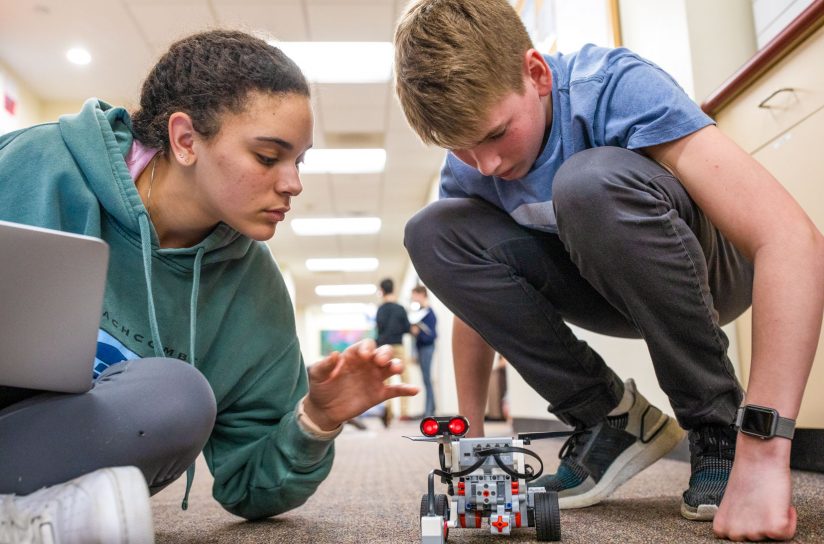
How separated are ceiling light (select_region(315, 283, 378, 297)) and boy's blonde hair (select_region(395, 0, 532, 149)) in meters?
10.1

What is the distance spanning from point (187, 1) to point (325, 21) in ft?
2.20

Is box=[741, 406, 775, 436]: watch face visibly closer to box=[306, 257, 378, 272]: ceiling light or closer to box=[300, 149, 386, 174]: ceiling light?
box=[300, 149, 386, 174]: ceiling light

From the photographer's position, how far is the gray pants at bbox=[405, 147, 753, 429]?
2.74 ft

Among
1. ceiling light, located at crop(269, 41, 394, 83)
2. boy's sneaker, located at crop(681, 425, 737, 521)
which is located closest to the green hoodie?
boy's sneaker, located at crop(681, 425, 737, 521)

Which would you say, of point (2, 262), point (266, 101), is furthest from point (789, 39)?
point (2, 262)

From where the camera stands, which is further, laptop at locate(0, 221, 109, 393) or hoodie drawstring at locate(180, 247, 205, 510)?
hoodie drawstring at locate(180, 247, 205, 510)

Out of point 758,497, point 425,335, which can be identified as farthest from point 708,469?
point 425,335

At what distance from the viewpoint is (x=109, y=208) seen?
0.82 m

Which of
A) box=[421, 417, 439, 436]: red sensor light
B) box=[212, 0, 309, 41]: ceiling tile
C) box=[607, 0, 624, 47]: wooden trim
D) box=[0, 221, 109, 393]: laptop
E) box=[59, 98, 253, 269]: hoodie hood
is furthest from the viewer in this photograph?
box=[212, 0, 309, 41]: ceiling tile

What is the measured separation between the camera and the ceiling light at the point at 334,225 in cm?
729

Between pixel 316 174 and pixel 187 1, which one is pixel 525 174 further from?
pixel 316 174

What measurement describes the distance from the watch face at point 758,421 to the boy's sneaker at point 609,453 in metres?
0.30

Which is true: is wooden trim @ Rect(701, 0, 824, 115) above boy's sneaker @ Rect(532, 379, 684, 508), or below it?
above

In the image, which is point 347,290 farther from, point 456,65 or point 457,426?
point 457,426
